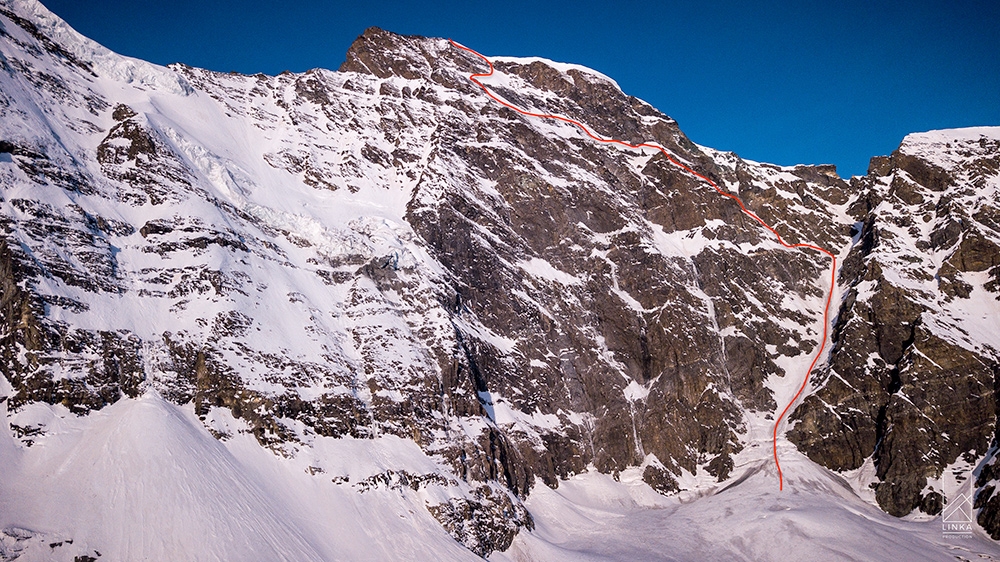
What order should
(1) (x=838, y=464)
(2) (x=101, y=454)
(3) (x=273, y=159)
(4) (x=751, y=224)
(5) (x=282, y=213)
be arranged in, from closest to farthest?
(2) (x=101, y=454) → (1) (x=838, y=464) → (5) (x=282, y=213) → (3) (x=273, y=159) → (4) (x=751, y=224)

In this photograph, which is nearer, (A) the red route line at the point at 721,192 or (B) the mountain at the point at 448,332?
(B) the mountain at the point at 448,332

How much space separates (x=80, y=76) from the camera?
106938 millimetres

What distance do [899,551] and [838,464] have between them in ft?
59.3

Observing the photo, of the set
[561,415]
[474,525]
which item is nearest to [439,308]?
[561,415]

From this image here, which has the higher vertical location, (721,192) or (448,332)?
(721,192)

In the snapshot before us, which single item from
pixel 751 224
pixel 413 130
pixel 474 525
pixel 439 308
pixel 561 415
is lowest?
pixel 474 525

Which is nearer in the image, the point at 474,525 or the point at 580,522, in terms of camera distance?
the point at 474,525

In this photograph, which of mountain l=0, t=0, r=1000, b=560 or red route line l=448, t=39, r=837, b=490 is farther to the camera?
red route line l=448, t=39, r=837, b=490

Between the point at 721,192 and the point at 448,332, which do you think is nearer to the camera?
the point at 448,332

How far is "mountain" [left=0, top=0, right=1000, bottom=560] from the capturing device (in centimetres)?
7288

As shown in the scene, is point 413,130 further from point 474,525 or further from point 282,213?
point 474,525

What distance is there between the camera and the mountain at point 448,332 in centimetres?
7288

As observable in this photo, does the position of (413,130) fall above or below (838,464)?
above

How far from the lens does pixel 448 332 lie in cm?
9388
